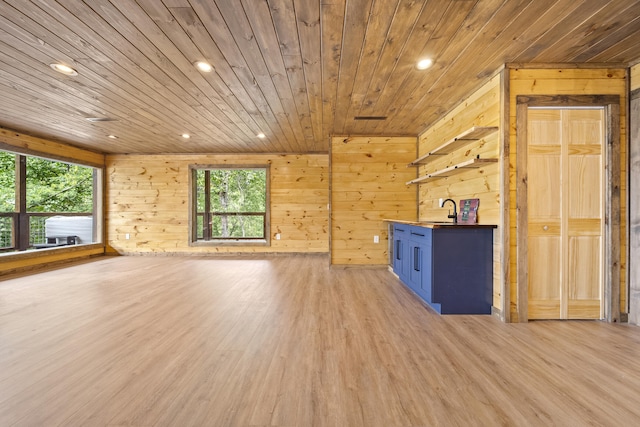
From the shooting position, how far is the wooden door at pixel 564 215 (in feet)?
8.82

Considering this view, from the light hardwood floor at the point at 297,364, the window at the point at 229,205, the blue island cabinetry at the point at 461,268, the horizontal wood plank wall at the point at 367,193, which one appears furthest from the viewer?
the window at the point at 229,205

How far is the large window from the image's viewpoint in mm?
5031

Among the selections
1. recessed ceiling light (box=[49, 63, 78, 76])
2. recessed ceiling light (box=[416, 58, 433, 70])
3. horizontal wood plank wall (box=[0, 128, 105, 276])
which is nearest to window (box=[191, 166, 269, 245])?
horizontal wood plank wall (box=[0, 128, 105, 276])

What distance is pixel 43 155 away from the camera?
5.20m

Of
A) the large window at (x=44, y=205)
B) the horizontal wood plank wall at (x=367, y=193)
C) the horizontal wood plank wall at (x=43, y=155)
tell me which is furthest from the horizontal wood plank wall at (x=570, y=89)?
the large window at (x=44, y=205)

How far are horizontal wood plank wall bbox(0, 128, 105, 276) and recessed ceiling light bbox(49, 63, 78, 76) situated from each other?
Result: 3.22m

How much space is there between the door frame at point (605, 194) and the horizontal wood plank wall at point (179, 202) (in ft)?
14.4

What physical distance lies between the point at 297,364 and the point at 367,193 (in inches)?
142

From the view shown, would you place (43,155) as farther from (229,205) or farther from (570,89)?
(570,89)

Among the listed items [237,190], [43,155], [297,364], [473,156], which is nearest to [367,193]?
[473,156]

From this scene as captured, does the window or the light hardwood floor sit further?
the window

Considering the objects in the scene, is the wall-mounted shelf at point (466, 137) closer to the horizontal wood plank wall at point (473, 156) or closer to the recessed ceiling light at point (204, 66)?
the horizontal wood plank wall at point (473, 156)

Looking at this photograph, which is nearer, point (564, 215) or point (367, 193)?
point (564, 215)

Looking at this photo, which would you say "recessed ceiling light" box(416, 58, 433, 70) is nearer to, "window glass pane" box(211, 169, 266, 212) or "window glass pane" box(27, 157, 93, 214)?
"window glass pane" box(211, 169, 266, 212)
